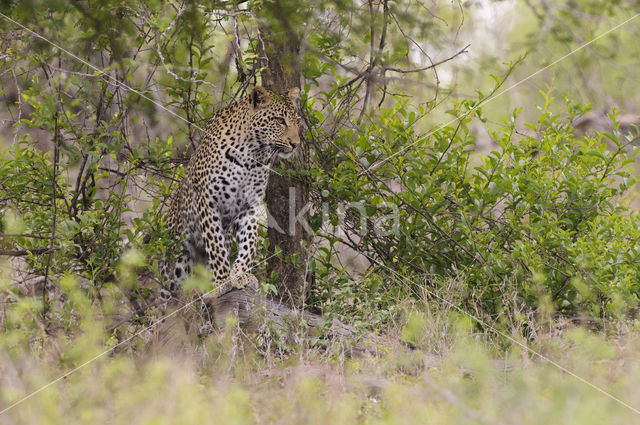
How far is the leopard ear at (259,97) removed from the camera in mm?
6675

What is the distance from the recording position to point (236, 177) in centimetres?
667

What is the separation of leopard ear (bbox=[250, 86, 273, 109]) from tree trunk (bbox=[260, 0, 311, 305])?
0.28 metres

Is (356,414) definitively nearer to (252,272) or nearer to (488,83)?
(252,272)

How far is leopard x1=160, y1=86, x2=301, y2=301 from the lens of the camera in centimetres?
661

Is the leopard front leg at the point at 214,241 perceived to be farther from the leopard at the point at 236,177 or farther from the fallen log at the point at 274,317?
the fallen log at the point at 274,317

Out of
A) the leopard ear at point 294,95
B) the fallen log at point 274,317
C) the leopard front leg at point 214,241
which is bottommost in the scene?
the fallen log at point 274,317

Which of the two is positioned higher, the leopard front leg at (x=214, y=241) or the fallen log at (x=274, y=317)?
the leopard front leg at (x=214, y=241)

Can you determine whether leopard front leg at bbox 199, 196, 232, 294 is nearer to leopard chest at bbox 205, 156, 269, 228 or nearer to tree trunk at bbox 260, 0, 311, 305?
leopard chest at bbox 205, 156, 269, 228

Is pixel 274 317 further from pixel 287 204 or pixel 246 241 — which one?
pixel 287 204

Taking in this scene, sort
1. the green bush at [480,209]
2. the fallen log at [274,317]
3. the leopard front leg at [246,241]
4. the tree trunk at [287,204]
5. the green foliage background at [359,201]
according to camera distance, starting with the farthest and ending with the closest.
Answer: the tree trunk at [287,204], the leopard front leg at [246,241], the green bush at [480,209], the fallen log at [274,317], the green foliage background at [359,201]

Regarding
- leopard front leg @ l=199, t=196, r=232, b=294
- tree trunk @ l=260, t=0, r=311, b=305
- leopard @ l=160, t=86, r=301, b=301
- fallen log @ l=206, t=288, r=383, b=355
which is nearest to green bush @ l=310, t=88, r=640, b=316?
tree trunk @ l=260, t=0, r=311, b=305

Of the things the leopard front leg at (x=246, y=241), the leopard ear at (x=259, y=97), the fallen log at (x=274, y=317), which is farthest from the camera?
the leopard ear at (x=259, y=97)

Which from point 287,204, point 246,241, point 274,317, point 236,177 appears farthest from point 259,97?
point 274,317

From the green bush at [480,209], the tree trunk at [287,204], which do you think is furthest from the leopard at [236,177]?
the green bush at [480,209]
